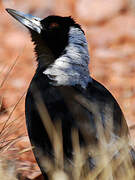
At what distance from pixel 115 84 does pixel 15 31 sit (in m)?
1.78

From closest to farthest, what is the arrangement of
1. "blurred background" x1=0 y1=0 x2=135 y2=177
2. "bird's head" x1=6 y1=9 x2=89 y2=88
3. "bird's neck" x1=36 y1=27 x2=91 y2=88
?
"bird's neck" x1=36 y1=27 x2=91 y2=88
"bird's head" x1=6 y1=9 x2=89 y2=88
"blurred background" x1=0 y1=0 x2=135 y2=177

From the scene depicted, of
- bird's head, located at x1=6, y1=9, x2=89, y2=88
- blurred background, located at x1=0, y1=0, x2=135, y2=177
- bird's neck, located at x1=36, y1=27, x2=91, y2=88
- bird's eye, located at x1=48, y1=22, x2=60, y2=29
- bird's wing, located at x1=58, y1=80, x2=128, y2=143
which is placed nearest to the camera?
bird's wing, located at x1=58, y1=80, x2=128, y2=143

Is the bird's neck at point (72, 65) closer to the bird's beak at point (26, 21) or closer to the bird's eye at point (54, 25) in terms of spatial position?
the bird's eye at point (54, 25)

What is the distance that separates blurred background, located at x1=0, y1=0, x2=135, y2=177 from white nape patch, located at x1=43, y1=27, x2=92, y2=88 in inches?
46.4

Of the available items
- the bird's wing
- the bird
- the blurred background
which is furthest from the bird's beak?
the blurred background

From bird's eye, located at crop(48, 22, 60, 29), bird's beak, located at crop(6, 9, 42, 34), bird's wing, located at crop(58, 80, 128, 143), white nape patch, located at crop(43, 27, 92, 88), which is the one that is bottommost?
bird's wing, located at crop(58, 80, 128, 143)

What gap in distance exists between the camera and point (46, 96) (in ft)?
15.0

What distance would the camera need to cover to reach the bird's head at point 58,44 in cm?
492

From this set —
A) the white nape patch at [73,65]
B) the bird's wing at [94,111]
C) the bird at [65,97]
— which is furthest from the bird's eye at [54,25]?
the bird's wing at [94,111]

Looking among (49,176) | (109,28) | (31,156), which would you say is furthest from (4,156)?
(109,28)

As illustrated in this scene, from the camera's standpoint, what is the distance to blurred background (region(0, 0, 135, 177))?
6.82 meters

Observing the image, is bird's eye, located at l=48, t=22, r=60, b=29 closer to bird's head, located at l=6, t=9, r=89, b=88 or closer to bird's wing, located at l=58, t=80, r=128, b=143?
bird's head, located at l=6, t=9, r=89, b=88

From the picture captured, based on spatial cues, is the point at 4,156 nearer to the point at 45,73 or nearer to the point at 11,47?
the point at 45,73

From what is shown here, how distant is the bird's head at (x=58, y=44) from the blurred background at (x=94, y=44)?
3.81ft
